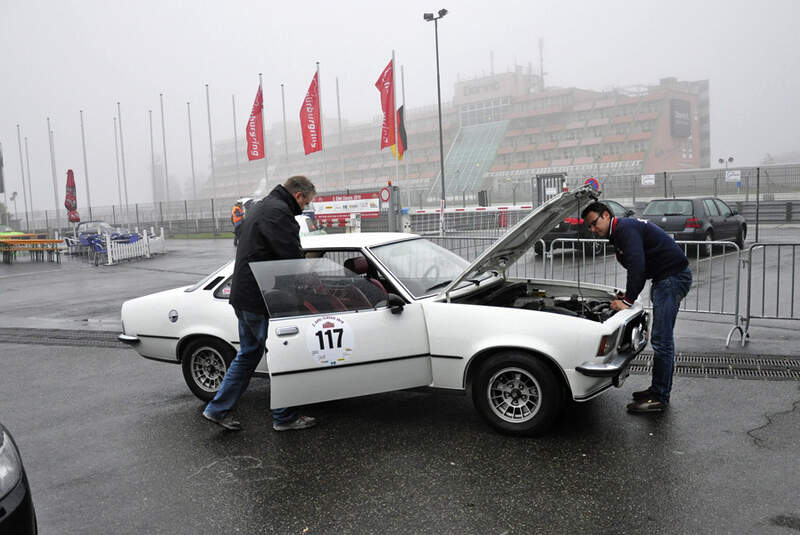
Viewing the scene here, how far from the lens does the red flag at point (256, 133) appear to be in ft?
118

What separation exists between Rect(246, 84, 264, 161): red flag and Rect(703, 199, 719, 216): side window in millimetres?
24887

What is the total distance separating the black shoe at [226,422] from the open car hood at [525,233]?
1854mm

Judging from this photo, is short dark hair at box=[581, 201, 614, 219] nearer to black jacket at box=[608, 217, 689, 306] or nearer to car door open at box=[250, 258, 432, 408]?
black jacket at box=[608, 217, 689, 306]

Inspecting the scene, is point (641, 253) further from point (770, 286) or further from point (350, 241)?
point (770, 286)

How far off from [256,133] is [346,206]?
17233 mm

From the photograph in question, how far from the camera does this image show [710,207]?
16.9m

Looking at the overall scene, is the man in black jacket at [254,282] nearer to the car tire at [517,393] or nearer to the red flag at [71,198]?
the car tire at [517,393]

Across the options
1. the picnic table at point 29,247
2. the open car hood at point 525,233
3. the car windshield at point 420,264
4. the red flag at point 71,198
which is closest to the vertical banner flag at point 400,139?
the picnic table at point 29,247

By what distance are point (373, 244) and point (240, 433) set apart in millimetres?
1804

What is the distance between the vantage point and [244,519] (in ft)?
12.1

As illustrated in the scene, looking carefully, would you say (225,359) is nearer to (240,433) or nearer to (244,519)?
(240,433)

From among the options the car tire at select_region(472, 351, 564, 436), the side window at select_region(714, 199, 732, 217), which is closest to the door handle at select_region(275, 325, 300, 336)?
the car tire at select_region(472, 351, 564, 436)

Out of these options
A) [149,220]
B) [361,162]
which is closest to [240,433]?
[149,220]

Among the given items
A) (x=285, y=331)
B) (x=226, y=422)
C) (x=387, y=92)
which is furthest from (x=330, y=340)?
(x=387, y=92)
